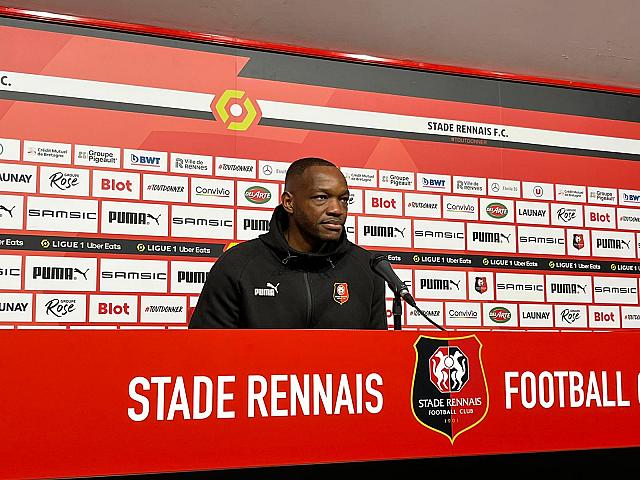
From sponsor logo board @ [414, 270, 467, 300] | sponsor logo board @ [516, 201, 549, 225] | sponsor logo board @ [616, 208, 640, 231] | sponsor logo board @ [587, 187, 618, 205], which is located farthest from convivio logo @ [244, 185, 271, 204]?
sponsor logo board @ [616, 208, 640, 231]

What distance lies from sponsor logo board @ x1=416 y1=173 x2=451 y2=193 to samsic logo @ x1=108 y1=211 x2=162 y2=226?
118 cm

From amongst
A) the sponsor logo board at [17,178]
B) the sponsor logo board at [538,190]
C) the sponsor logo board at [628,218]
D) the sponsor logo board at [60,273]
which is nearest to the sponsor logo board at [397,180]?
the sponsor logo board at [538,190]

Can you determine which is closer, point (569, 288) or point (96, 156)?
point (96, 156)

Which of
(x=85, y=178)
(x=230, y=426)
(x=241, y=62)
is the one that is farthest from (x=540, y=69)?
(x=230, y=426)

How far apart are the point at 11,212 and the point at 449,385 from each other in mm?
2059

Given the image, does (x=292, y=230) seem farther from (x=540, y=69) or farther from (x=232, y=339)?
(x=540, y=69)

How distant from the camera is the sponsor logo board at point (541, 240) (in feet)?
11.9

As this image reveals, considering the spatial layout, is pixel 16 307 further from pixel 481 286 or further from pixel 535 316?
pixel 535 316

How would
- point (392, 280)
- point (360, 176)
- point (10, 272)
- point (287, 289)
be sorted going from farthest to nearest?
point (360, 176), point (10, 272), point (287, 289), point (392, 280)

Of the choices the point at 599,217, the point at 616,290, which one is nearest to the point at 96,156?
the point at 599,217

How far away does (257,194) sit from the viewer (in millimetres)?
3160

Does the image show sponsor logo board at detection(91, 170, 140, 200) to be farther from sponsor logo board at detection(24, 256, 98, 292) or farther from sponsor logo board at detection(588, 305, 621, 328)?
sponsor logo board at detection(588, 305, 621, 328)

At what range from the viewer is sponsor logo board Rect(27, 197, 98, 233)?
282 centimetres

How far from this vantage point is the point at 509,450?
125 centimetres
